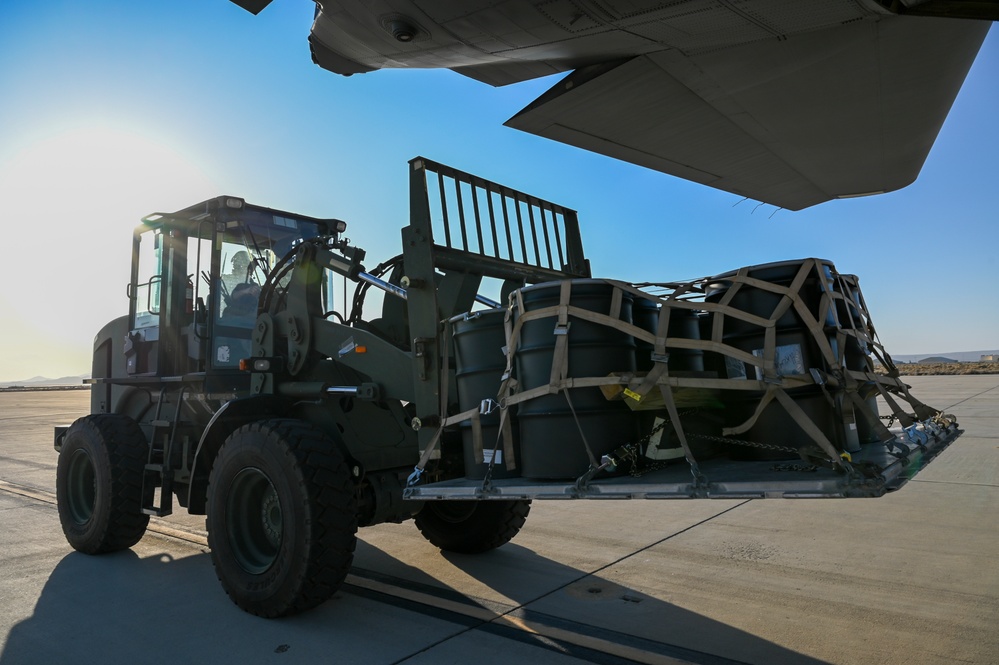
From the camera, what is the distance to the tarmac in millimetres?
3539

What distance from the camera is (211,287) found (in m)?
5.56

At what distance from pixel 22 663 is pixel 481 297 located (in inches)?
141

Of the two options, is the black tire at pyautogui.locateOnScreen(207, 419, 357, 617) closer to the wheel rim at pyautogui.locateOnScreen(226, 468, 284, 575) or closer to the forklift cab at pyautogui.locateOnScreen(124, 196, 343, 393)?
the wheel rim at pyautogui.locateOnScreen(226, 468, 284, 575)

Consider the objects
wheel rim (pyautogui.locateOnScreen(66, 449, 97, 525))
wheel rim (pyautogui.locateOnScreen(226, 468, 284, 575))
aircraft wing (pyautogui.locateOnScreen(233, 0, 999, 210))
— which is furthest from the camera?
wheel rim (pyautogui.locateOnScreen(66, 449, 97, 525))

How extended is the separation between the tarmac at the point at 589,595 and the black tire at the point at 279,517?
22cm

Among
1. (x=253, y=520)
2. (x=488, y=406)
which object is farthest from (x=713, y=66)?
(x=253, y=520)

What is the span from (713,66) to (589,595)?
3552 mm

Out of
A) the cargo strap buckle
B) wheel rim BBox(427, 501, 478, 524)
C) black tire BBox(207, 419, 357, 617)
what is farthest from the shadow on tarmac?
the cargo strap buckle

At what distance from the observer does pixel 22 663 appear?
3.54 m

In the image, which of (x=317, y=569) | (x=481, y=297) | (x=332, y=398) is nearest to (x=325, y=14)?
(x=481, y=297)

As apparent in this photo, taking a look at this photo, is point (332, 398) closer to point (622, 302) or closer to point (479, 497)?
point (479, 497)

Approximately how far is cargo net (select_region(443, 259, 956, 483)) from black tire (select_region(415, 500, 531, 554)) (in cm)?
193

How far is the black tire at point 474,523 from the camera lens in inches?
210

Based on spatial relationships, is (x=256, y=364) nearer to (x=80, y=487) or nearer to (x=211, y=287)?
(x=211, y=287)
